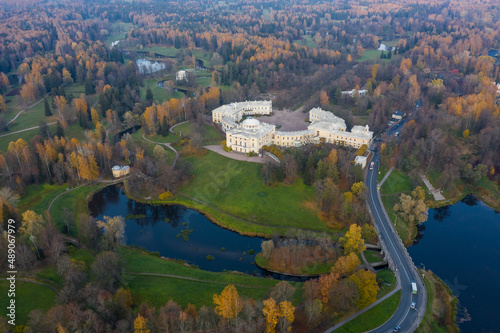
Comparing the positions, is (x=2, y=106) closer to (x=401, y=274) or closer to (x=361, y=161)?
(x=361, y=161)

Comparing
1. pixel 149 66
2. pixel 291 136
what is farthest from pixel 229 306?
pixel 149 66

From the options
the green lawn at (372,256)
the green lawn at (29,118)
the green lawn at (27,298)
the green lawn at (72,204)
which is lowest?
the green lawn at (72,204)

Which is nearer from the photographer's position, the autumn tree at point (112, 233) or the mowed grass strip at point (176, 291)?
the mowed grass strip at point (176, 291)

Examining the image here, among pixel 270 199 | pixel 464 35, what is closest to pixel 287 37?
pixel 464 35

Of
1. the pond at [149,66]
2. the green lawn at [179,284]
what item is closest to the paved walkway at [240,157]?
the green lawn at [179,284]

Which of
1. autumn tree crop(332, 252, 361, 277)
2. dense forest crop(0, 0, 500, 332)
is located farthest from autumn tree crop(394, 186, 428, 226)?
autumn tree crop(332, 252, 361, 277)

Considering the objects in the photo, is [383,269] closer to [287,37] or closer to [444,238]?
[444,238]

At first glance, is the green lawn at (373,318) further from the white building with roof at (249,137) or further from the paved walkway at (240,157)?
the white building with roof at (249,137)
